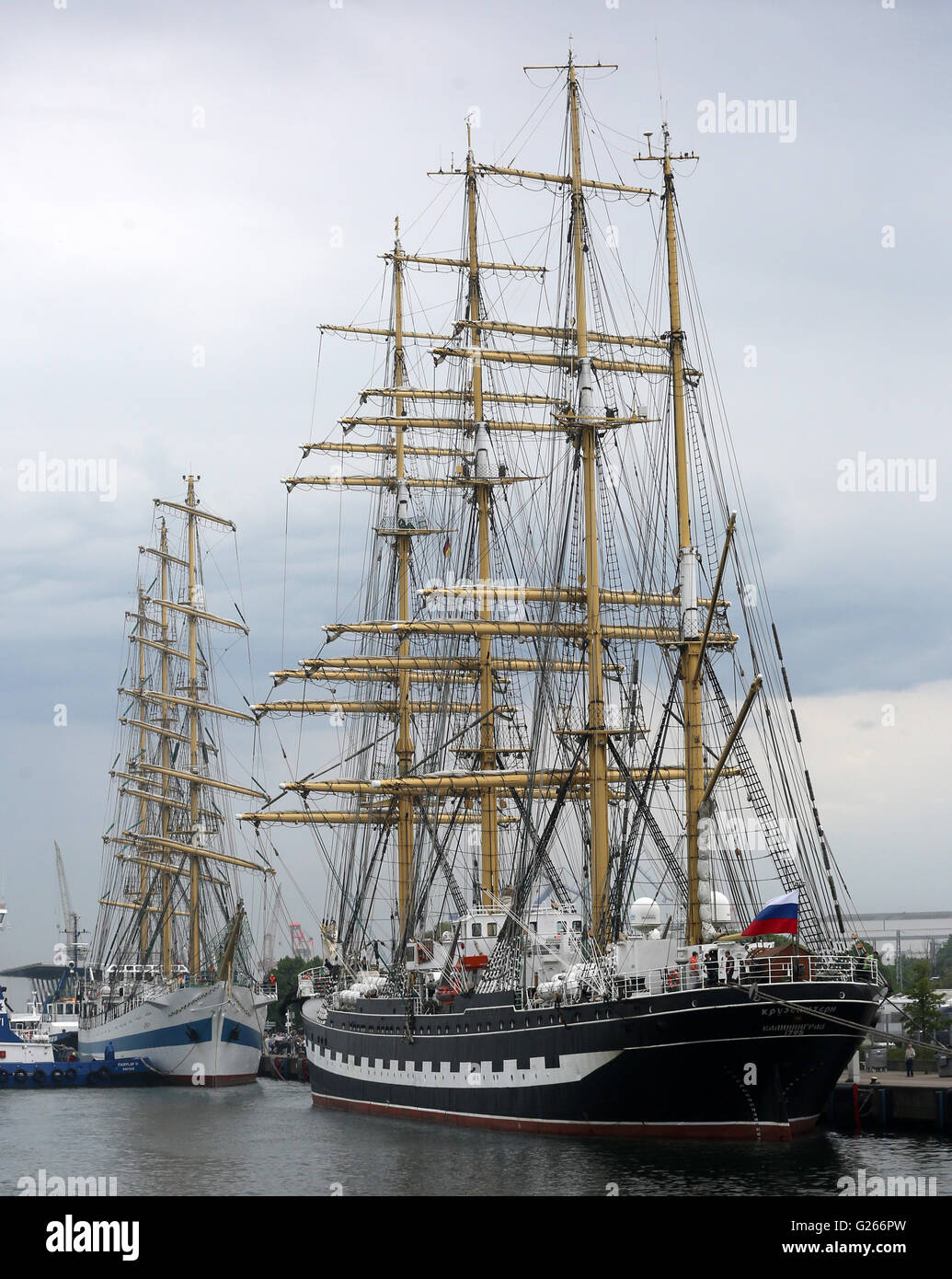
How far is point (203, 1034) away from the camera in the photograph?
9900 cm

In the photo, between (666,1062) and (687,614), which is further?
(687,614)

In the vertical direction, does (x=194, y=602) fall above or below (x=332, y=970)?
above

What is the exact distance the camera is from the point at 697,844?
52.2m

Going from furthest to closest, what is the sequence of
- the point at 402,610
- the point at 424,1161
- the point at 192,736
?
the point at 192,736 → the point at 402,610 → the point at 424,1161

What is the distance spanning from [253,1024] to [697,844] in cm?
5759

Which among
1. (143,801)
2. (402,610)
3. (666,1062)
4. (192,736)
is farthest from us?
(143,801)

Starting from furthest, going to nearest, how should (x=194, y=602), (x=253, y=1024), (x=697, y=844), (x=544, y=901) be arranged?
(x=194, y=602) → (x=253, y=1024) → (x=544, y=901) → (x=697, y=844)

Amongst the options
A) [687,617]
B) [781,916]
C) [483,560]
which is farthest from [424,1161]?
[483,560]

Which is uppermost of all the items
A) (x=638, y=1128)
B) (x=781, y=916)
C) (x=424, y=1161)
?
(x=781, y=916)

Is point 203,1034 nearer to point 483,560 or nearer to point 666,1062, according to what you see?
point 483,560

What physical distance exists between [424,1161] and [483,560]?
34.7 metres

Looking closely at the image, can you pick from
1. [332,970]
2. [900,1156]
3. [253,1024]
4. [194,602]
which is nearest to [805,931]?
[900,1156]

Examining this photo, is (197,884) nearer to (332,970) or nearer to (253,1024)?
(253,1024)

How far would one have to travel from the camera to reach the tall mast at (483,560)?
245 ft
